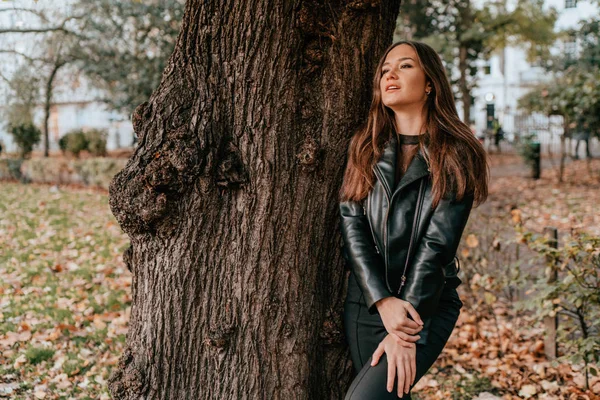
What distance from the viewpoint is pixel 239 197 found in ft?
8.24

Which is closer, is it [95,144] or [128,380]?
[128,380]

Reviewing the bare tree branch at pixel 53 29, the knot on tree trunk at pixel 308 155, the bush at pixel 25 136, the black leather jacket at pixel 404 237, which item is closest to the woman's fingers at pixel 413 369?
the black leather jacket at pixel 404 237

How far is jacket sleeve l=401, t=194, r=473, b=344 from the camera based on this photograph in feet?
7.55

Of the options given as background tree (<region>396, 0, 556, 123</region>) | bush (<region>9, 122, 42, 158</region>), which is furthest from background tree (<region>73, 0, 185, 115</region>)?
background tree (<region>396, 0, 556, 123</region>)

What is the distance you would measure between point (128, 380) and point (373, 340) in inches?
46.0

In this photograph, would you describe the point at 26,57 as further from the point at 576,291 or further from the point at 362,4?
the point at 576,291

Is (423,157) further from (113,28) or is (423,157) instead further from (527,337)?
(113,28)

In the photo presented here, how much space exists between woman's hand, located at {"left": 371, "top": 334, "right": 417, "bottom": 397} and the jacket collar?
0.62 meters

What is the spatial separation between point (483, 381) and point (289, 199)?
2.48m

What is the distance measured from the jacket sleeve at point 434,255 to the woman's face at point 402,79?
523mm

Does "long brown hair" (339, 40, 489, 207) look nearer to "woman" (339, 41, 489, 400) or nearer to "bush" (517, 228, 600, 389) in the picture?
"woman" (339, 41, 489, 400)

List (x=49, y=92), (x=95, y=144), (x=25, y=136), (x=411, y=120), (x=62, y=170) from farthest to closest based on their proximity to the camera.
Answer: (x=95, y=144), (x=25, y=136), (x=49, y=92), (x=62, y=170), (x=411, y=120)

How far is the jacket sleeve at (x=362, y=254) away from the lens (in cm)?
235

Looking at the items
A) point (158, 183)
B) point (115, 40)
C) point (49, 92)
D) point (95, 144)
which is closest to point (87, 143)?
point (95, 144)
